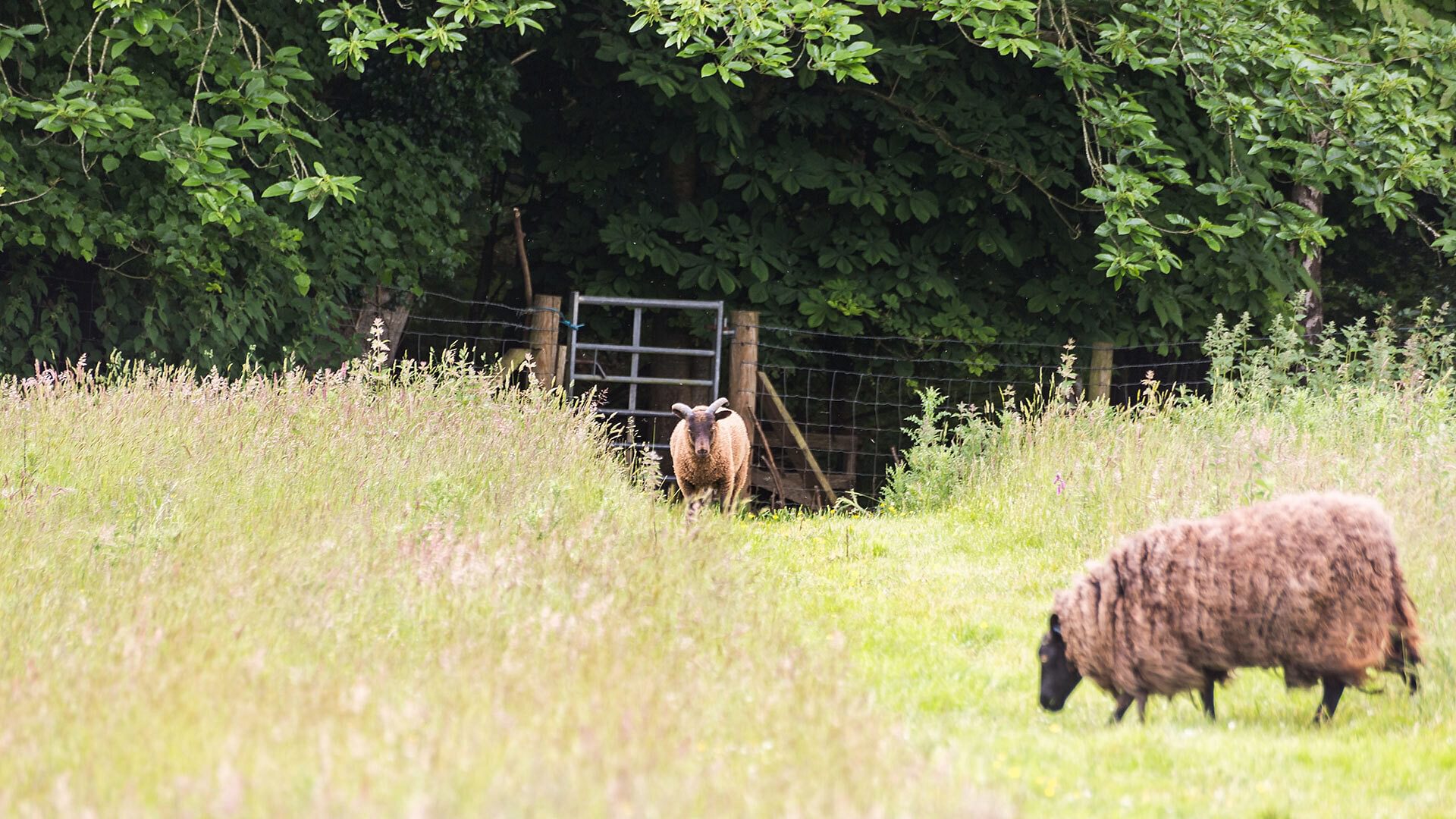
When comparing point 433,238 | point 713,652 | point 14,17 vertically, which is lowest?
point 713,652

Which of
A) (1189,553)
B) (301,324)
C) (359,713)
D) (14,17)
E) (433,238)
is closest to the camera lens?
(359,713)

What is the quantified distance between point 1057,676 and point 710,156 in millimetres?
10085

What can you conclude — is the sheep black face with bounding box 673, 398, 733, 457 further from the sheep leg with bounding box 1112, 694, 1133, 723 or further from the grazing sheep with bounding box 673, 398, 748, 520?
the sheep leg with bounding box 1112, 694, 1133, 723

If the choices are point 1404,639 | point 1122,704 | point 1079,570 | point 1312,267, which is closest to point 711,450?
point 1079,570

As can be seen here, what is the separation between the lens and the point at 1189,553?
227 inches

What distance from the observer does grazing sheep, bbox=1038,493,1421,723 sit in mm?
5469

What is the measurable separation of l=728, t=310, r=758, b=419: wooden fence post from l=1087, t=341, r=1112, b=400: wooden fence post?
3603mm

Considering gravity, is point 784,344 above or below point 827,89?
below

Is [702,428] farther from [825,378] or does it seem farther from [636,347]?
[825,378]

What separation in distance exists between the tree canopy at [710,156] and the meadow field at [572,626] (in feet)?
7.22

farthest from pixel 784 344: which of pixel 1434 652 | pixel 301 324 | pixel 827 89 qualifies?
pixel 1434 652

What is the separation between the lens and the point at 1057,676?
6.06 metres

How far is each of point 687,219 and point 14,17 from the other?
6715 millimetres

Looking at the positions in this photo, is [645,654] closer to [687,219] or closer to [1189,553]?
[1189,553]
